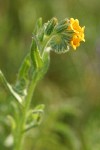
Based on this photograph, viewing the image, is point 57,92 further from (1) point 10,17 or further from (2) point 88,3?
(2) point 88,3

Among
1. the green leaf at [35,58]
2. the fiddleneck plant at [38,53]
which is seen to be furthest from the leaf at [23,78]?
the green leaf at [35,58]

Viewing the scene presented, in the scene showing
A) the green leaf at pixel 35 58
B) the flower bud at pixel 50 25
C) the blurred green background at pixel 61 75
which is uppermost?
the flower bud at pixel 50 25

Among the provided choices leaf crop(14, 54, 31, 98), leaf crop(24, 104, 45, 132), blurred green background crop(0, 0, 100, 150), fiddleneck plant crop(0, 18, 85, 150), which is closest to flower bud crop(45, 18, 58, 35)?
fiddleneck plant crop(0, 18, 85, 150)

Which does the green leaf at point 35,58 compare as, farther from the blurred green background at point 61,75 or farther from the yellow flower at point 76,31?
the blurred green background at point 61,75

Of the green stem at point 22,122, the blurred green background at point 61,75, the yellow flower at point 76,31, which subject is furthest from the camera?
the blurred green background at point 61,75

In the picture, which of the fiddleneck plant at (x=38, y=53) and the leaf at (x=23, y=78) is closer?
the fiddleneck plant at (x=38, y=53)

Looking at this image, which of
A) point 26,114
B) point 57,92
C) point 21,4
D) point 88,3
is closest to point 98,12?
point 88,3

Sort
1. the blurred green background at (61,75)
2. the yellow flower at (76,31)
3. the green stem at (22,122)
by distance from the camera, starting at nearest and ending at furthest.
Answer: the yellow flower at (76,31)
the green stem at (22,122)
the blurred green background at (61,75)
